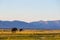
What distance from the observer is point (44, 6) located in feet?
4.76

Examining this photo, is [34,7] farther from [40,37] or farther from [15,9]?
[40,37]

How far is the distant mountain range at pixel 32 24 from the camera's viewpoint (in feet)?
4.46

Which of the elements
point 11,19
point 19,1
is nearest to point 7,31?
point 11,19

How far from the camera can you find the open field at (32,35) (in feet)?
4.31

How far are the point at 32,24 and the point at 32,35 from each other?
0.43ft

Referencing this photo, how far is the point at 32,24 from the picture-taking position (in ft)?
4.53

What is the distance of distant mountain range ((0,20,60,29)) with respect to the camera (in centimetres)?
136

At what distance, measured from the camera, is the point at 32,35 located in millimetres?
1325

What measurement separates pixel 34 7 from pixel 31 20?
165 millimetres

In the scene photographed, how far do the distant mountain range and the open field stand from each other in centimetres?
6

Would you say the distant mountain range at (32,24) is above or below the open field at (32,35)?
above

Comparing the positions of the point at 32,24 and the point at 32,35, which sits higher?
the point at 32,24

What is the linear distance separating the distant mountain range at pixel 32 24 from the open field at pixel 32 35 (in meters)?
0.06

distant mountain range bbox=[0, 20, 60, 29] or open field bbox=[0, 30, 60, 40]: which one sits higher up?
distant mountain range bbox=[0, 20, 60, 29]
